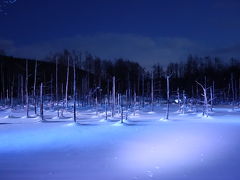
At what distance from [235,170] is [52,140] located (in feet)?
28.7

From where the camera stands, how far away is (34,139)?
14.8m

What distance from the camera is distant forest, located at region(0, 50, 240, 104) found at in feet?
198

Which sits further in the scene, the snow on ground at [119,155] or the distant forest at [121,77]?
the distant forest at [121,77]

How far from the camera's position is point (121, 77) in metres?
79.9

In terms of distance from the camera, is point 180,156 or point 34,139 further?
point 34,139

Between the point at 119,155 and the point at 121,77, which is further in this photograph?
the point at 121,77

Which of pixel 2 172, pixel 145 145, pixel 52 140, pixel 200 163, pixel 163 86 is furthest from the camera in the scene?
pixel 163 86

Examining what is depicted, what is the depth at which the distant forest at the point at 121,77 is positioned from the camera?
6047cm

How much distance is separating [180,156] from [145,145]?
2.54 m

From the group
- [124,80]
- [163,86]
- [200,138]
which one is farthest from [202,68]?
[200,138]

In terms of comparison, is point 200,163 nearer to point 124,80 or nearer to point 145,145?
point 145,145

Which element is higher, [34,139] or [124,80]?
[124,80]

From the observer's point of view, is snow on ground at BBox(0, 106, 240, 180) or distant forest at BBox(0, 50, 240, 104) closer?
snow on ground at BBox(0, 106, 240, 180)

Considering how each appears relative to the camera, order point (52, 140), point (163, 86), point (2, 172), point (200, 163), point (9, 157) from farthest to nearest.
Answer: point (163, 86) → point (52, 140) → point (9, 157) → point (200, 163) → point (2, 172)
